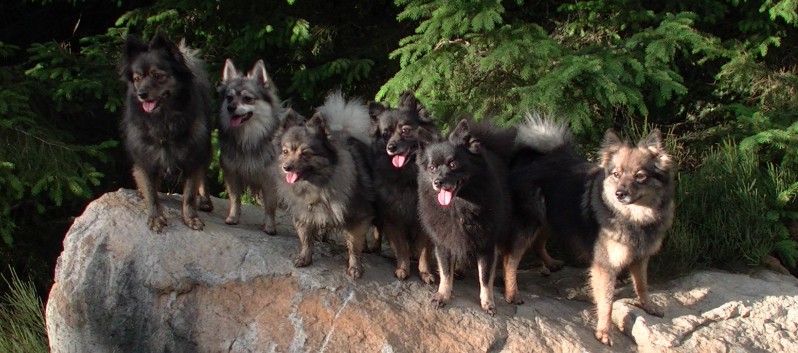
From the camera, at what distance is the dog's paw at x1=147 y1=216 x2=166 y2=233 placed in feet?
17.6

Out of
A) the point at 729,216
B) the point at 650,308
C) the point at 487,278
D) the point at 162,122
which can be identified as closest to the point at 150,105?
the point at 162,122

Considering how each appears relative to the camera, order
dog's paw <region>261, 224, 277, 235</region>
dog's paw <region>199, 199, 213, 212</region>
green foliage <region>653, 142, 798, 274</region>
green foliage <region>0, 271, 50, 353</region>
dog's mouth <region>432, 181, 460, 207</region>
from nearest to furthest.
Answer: dog's mouth <region>432, 181, 460, 207</region>
dog's paw <region>261, 224, 277, 235</region>
dog's paw <region>199, 199, 213, 212</region>
green foliage <region>653, 142, 798, 274</region>
green foliage <region>0, 271, 50, 353</region>

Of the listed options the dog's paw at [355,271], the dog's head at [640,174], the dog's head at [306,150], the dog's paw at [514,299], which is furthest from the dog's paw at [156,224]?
the dog's head at [640,174]

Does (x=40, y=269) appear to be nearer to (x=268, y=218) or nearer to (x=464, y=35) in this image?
(x=268, y=218)

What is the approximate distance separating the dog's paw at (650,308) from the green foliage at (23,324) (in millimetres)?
5584

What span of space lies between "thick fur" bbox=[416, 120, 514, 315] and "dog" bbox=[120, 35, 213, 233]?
1.81 meters

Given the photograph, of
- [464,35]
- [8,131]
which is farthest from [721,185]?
[8,131]

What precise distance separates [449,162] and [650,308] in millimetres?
2043

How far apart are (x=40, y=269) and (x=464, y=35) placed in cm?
560

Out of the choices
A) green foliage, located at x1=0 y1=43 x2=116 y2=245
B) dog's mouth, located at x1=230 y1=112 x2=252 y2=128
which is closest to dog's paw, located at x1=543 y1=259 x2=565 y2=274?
dog's mouth, located at x1=230 y1=112 x2=252 y2=128

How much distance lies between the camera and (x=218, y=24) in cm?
844

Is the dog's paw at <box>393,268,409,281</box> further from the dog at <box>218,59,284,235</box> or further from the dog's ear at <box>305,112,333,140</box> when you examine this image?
the dog's ear at <box>305,112,333,140</box>

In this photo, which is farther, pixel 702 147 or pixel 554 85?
pixel 702 147

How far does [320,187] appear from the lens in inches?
207
